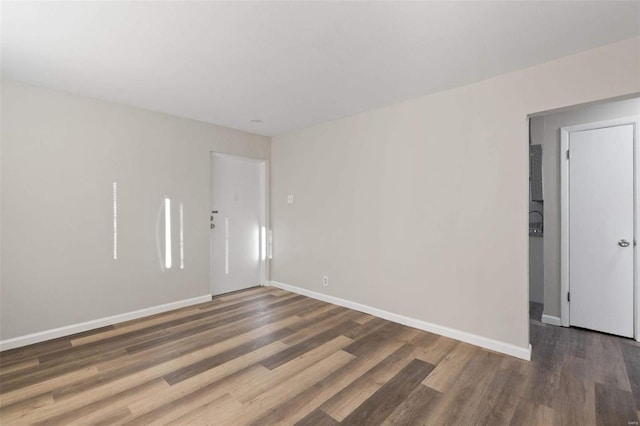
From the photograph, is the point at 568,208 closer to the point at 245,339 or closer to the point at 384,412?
the point at 384,412

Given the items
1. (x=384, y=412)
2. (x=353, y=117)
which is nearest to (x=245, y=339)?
(x=384, y=412)

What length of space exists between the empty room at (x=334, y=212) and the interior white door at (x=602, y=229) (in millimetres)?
17

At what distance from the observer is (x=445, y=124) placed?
2943mm

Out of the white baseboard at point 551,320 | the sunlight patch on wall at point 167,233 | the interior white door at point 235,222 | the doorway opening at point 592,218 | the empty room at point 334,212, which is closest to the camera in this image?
the empty room at point 334,212

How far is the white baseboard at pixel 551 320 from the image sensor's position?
10.7 ft

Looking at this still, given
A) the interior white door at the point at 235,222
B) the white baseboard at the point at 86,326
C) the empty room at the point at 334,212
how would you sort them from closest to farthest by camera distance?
1. the empty room at the point at 334,212
2. the white baseboard at the point at 86,326
3. the interior white door at the point at 235,222

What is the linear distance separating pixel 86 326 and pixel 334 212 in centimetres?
306

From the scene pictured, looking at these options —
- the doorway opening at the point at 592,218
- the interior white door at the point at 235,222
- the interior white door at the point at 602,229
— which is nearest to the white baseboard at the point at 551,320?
the doorway opening at the point at 592,218

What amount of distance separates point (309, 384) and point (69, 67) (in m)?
3.24

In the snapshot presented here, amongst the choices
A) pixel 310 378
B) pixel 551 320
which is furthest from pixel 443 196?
pixel 310 378

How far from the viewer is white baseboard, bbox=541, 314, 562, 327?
3254mm

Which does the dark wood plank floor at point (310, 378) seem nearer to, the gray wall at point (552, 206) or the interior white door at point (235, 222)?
the gray wall at point (552, 206)

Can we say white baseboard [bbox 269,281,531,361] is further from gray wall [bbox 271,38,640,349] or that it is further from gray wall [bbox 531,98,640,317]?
gray wall [bbox 531,98,640,317]

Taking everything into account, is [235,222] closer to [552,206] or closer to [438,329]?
[438,329]
